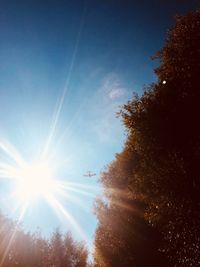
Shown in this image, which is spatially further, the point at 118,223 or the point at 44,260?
the point at 44,260

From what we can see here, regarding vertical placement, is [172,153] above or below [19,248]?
above

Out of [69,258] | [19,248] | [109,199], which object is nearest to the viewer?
[109,199]

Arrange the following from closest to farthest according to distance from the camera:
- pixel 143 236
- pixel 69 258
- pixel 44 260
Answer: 1. pixel 143 236
2. pixel 44 260
3. pixel 69 258

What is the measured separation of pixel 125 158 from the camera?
20.2m

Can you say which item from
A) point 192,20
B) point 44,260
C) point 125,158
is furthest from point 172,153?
point 44,260

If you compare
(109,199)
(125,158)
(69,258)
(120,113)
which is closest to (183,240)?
(120,113)

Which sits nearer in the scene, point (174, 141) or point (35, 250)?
point (174, 141)

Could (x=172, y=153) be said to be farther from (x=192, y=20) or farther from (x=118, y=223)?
(x=118, y=223)

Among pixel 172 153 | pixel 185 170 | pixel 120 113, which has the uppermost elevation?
pixel 120 113

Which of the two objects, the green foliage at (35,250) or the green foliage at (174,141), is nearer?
the green foliage at (174,141)

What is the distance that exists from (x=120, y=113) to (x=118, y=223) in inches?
430

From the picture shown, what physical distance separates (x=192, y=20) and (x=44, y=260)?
1499 inches

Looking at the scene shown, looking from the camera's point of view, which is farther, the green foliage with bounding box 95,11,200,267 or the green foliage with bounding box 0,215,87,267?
the green foliage with bounding box 0,215,87,267

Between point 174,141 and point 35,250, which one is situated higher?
point 174,141
